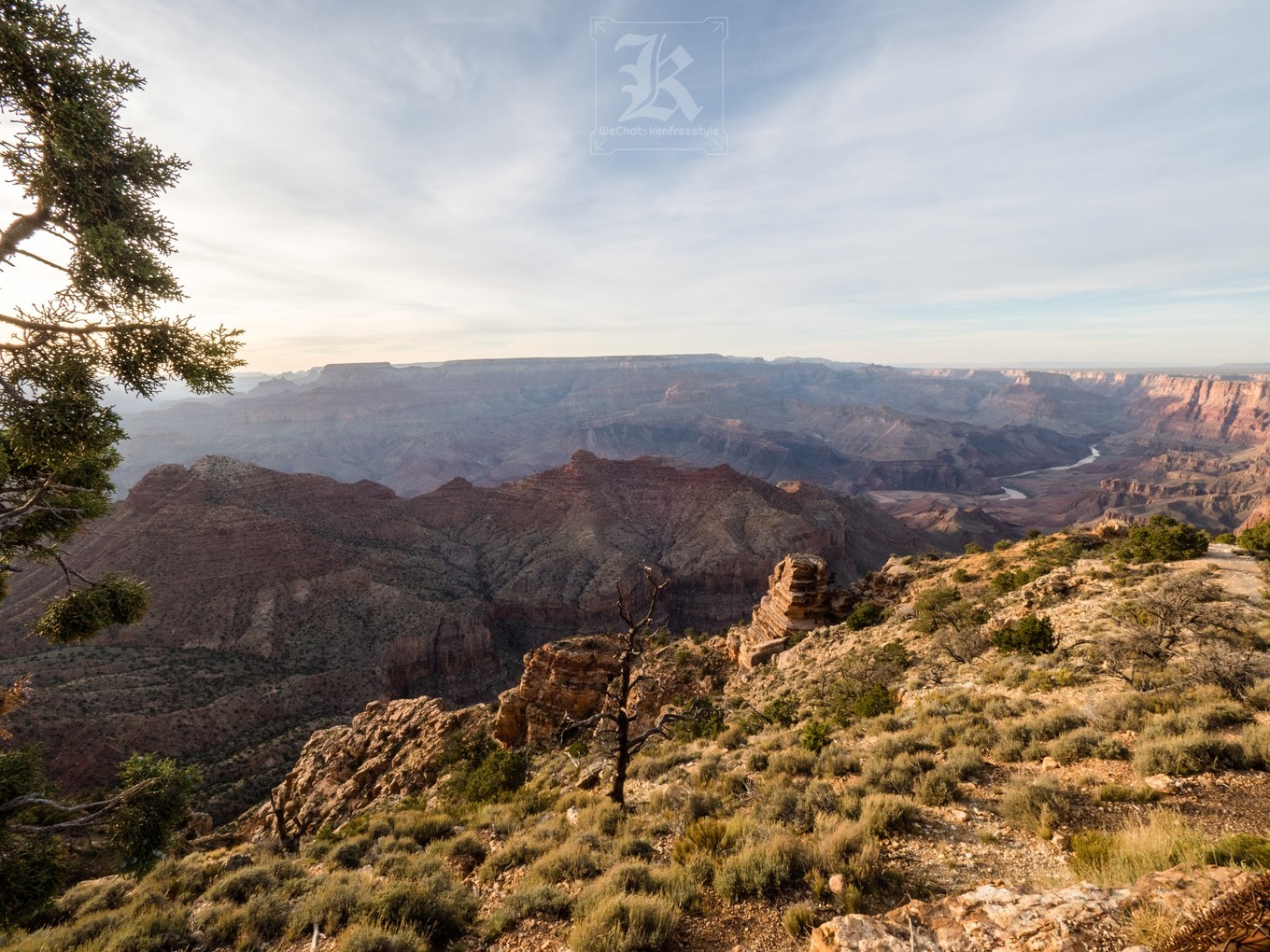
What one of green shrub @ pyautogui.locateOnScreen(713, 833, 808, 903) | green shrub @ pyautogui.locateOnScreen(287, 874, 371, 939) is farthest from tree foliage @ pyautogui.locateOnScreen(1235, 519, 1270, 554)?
green shrub @ pyautogui.locateOnScreen(287, 874, 371, 939)

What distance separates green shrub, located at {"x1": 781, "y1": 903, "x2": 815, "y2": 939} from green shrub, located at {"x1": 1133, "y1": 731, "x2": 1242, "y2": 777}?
6.08 meters

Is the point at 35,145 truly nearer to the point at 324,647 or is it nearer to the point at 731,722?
the point at 731,722

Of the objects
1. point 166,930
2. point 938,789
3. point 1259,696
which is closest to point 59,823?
point 166,930

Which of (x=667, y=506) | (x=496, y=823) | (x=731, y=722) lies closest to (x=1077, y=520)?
(x=667, y=506)

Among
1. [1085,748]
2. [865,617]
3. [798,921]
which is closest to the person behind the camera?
[798,921]

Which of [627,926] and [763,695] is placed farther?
[763,695]

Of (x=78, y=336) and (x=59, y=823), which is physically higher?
(x=78, y=336)

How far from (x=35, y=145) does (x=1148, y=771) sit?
17.5 m

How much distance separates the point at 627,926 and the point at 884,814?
4163mm

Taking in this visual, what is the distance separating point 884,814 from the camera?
23.7ft

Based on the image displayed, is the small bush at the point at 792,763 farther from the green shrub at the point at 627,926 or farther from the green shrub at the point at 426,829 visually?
the green shrub at the point at 426,829

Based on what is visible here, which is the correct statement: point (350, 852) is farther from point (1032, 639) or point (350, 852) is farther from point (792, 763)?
point (1032, 639)

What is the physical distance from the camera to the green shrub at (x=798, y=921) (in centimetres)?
534

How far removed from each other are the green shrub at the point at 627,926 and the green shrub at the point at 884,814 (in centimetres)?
318
